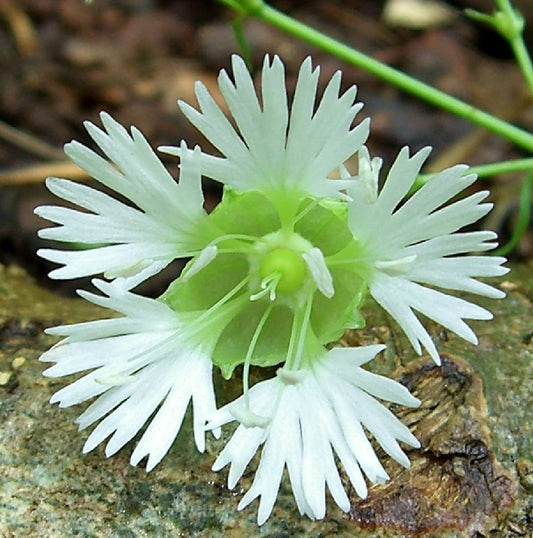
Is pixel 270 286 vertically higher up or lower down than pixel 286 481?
higher up

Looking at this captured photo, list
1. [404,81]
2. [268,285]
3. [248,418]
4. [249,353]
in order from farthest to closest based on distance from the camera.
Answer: [404,81] → [268,285] → [249,353] → [248,418]

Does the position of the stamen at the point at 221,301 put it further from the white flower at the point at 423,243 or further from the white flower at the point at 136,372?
the white flower at the point at 423,243

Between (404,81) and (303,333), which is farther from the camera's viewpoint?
(404,81)

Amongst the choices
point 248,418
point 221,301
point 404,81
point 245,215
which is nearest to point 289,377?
point 248,418

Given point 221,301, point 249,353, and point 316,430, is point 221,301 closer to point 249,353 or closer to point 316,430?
point 249,353

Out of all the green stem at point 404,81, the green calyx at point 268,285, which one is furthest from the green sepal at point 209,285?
the green stem at point 404,81

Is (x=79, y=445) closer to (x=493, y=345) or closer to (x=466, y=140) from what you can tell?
(x=493, y=345)
